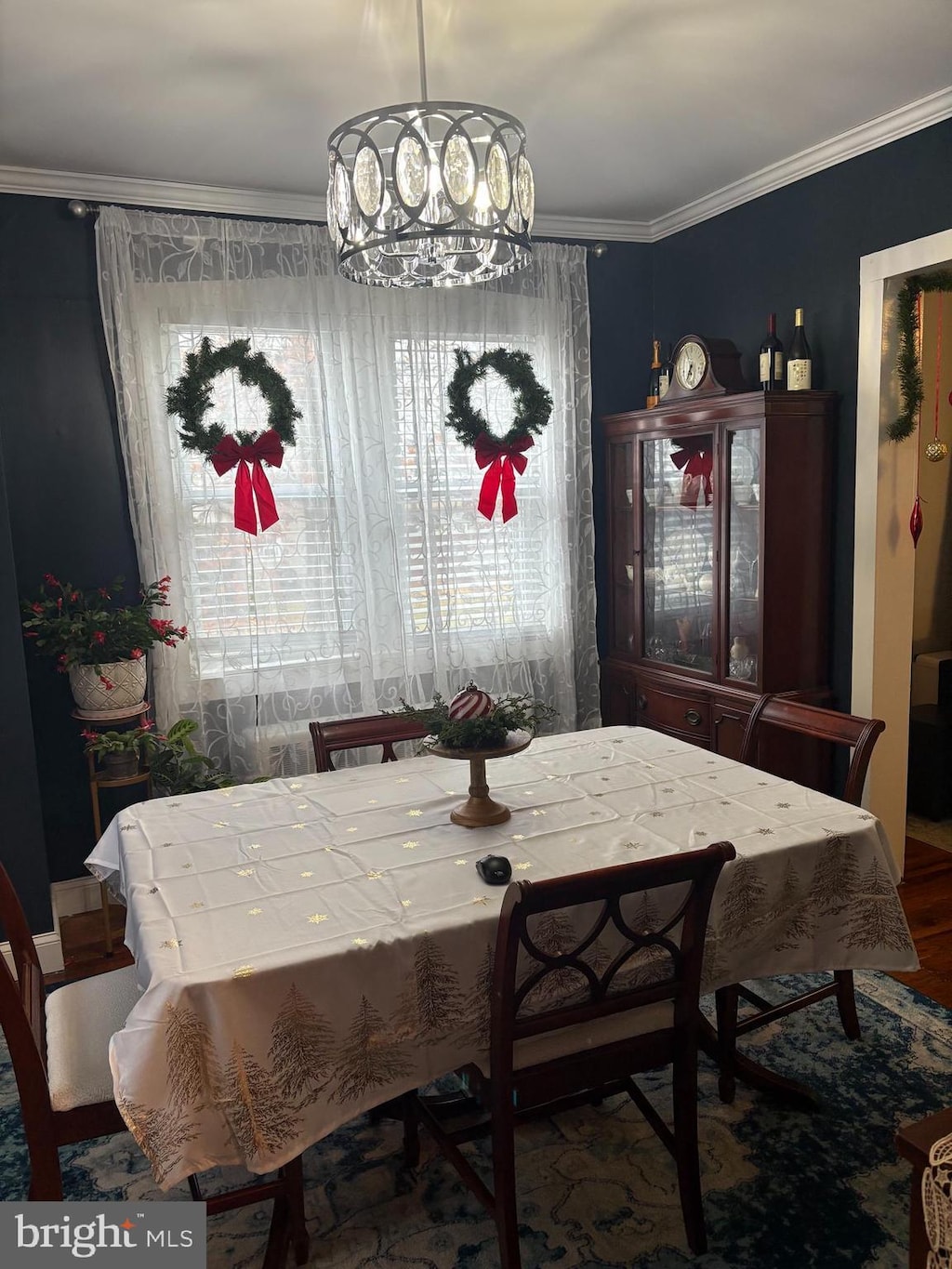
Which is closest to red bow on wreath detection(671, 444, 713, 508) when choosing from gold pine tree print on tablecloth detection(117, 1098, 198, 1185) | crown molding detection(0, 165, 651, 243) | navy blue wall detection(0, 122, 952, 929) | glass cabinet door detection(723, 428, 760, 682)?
glass cabinet door detection(723, 428, 760, 682)

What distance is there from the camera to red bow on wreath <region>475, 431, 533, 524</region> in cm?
402

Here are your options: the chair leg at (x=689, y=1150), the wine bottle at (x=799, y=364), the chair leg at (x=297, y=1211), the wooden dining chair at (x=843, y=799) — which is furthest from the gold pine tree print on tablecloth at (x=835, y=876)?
the wine bottle at (x=799, y=364)

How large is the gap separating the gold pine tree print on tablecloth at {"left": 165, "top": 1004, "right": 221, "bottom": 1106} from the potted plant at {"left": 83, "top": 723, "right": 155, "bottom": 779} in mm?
1868

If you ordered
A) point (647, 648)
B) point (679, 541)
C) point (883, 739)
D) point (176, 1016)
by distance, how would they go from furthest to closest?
point (647, 648) → point (679, 541) → point (883, 739) → point (176, 1016)

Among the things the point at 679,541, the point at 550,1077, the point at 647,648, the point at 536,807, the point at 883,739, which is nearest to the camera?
the point at 550,1077

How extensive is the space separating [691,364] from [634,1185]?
2944 mm

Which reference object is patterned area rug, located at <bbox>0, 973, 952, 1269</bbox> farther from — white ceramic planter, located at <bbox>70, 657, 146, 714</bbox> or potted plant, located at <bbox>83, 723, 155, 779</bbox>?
white ceramic planter, located at <bbox>70, 657, 146, 714</bbox>

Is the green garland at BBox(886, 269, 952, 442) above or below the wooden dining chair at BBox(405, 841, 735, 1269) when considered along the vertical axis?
above

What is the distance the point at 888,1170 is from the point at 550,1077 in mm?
926

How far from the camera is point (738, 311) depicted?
3990mm

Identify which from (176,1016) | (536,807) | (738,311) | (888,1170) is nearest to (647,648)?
(738,311)

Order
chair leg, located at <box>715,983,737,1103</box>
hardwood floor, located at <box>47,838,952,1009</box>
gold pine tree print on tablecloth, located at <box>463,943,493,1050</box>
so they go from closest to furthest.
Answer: gold pine tree print on tablecloth, located at <box>463,943,493,1050</box>
chair leg, located at <box>715,983,737,1103</box>
hardwood floor, located at <box>47,838,952,1009</box>

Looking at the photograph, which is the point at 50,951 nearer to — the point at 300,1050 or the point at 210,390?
the point at 300,1050

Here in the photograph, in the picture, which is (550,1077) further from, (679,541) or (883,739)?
(679,541)
